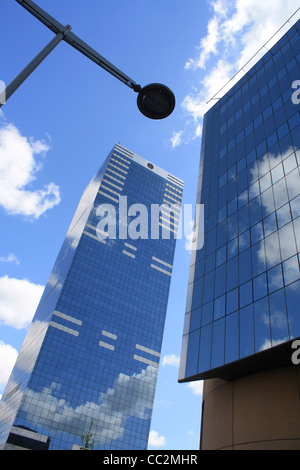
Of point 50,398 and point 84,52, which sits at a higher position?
point 50,398

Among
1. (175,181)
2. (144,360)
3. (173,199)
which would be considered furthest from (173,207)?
(144,360)

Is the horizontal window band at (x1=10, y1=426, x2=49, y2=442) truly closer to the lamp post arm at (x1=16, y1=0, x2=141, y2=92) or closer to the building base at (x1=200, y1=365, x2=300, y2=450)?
the building base at (x1=200, y1=365, x2=300, y2=450)

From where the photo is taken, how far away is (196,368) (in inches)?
962

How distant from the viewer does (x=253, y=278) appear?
76.5 feet

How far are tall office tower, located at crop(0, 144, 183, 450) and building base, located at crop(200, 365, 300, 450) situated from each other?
3102 inches

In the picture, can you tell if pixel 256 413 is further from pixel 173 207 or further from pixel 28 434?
pixel 173 207

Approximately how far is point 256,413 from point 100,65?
19.7 meters

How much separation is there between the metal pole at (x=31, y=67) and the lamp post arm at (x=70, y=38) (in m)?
0.14

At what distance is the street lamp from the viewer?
7191 millimetres

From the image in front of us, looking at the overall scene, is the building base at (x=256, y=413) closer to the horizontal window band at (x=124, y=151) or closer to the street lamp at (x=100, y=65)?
the street lamp at (x=100, y=65)
